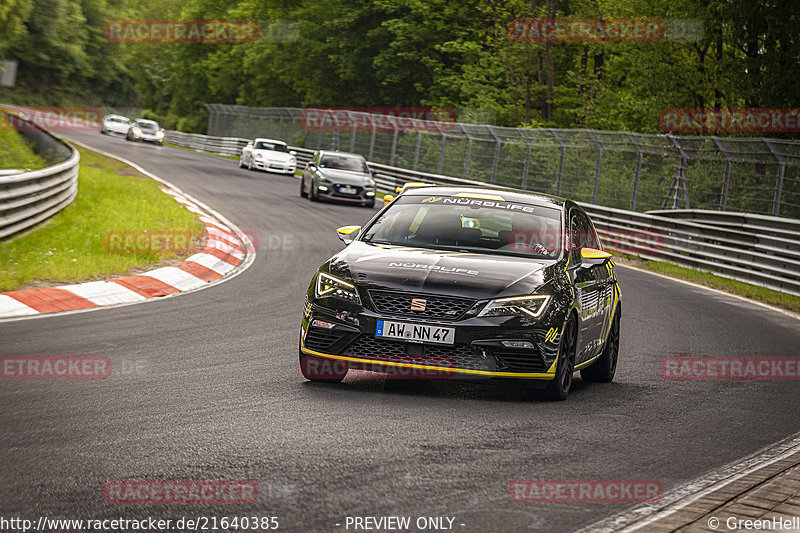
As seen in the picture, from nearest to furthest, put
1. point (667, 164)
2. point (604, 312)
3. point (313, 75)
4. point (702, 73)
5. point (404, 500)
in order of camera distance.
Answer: point (404, 500)
point (604, 312)
point (667, 164)
point (702, 73)
point (313, 75)

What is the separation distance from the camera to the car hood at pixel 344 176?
31.4 meters

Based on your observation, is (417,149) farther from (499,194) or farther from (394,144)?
(499,194)

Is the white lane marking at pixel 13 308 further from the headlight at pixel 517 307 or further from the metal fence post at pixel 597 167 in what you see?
the metal fence post at pixel 597 167

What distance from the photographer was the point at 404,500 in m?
4.83

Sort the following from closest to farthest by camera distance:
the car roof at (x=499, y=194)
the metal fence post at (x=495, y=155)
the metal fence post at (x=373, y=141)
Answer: the car roof at (x=499, y=194), the metal fence post at (x=495, y=155), the metal fence post at (x=373, y=141)

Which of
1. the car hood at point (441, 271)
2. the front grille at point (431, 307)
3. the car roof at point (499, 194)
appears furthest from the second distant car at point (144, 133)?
the front grille at point (431, 307)

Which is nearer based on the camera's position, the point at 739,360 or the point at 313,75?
the point at 739,360

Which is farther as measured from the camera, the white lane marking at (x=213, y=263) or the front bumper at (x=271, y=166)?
the front bumper at (x=271, y=166)

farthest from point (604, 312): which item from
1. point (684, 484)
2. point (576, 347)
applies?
point (684, 484)

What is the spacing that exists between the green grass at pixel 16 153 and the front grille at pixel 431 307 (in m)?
14.9

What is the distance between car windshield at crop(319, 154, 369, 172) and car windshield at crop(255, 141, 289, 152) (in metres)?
12.2

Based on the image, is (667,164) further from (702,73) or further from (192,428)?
(192,428)

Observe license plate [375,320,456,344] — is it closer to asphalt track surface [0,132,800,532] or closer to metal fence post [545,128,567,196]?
asphalt track surface [0,132,800,532]

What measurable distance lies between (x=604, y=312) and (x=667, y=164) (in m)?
17.1
